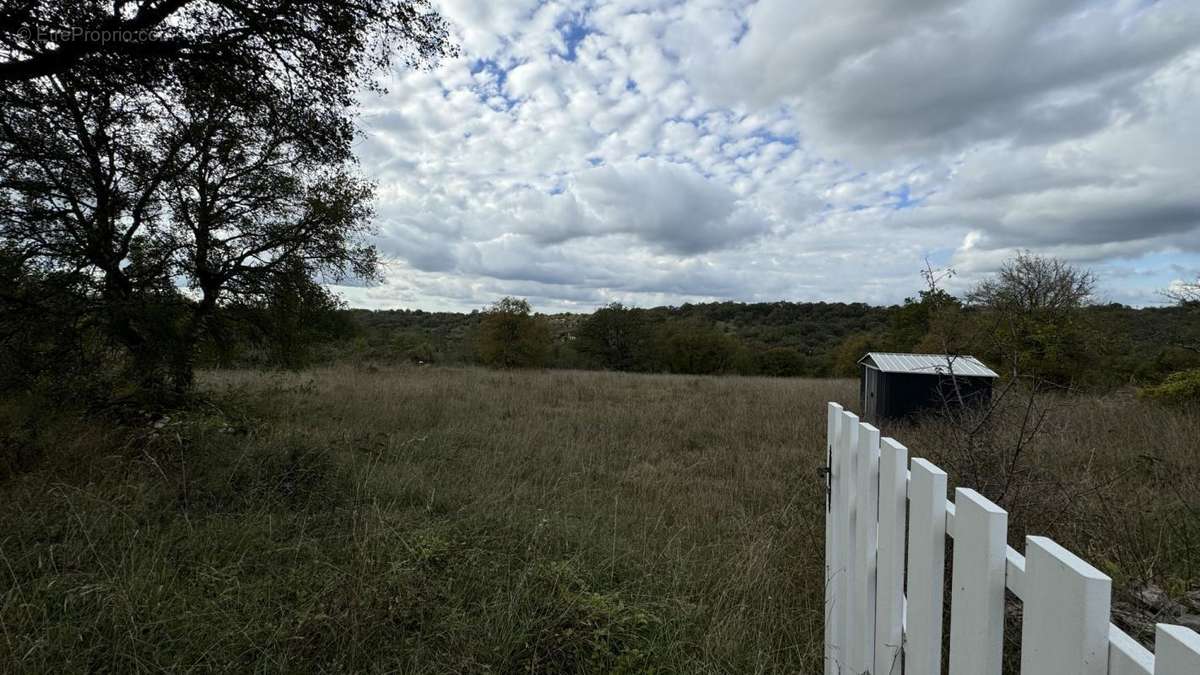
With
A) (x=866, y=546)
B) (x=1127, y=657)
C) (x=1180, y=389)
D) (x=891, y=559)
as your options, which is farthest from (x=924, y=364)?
(x=1127, y=657)

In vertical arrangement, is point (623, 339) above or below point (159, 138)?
below

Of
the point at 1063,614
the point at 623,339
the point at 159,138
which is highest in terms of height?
the point at 159,138

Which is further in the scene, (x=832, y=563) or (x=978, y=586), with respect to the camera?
(x=832, y=563)

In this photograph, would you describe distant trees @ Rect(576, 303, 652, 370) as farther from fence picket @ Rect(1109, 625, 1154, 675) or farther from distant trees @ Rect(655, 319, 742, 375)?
fence picket @ Rect(1109, 625, 1154, 675)

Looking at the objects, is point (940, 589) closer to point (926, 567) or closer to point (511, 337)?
point (926, 567)

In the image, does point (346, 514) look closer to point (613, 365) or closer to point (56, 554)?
point (56, 554)

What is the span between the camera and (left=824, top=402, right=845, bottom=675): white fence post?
7.49 ft

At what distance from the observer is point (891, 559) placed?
1.65 meters

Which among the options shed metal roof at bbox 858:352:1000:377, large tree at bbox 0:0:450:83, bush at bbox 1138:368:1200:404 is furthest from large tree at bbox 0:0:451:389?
bush at bbox 1138:368:1200:404

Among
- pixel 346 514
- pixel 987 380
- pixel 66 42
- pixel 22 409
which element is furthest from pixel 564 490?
pixel 987 380

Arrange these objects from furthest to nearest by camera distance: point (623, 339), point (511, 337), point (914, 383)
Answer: point (623, 339) → point (511, 337) → point (914, 383)

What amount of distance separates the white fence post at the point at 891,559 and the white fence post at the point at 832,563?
1.67ft

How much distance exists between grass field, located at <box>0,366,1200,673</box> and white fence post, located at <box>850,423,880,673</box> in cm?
62

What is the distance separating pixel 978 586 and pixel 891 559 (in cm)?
50
